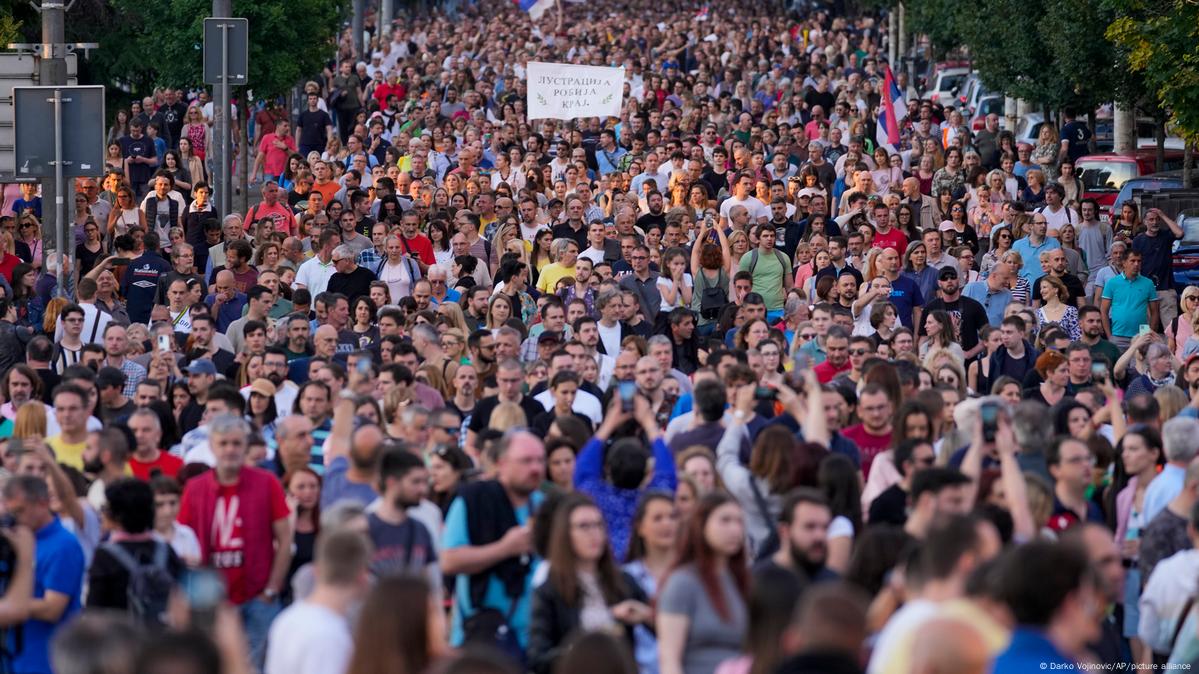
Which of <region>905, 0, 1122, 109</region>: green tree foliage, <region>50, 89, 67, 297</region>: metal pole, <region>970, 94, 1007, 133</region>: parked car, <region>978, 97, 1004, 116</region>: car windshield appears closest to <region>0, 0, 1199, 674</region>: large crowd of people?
<region>50, 89, 67, 297</region>: metal pole

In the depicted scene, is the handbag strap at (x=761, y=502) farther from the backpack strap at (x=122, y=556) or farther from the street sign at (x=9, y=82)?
the street sign at (x=9, y=82)

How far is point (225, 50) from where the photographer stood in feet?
68.4

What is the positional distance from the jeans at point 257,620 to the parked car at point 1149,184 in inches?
699

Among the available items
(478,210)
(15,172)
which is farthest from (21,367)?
(478,210)

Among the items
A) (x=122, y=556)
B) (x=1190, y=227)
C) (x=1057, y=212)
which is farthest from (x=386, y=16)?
(x=122, y=556)

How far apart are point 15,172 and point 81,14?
48.2ft

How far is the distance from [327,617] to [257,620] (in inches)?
102

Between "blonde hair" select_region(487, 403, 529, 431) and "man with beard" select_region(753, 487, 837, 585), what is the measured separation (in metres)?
3.36

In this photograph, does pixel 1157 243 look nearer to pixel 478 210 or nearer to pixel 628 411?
pixel 478 210

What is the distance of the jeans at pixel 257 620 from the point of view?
982 centimetres

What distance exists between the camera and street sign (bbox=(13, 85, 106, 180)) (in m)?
16.6

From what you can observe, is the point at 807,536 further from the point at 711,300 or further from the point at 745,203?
the point at 745,203

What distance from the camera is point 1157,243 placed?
2150cm

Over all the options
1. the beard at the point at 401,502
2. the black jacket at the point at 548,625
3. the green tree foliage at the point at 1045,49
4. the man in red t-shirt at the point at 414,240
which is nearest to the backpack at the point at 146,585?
the beard at the point at 401,502
